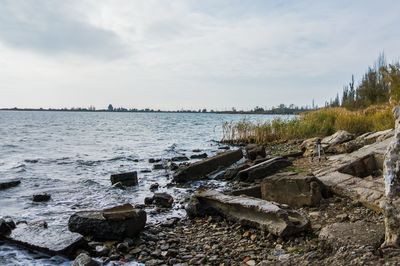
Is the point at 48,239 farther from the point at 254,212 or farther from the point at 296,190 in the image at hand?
the point at 296,190

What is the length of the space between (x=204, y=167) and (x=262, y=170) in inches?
93.3

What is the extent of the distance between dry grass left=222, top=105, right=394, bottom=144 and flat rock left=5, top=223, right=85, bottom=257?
46.2ft

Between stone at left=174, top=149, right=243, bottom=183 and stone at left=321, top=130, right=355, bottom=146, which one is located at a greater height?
stone at left=321, top=130, right=355, bottom=146

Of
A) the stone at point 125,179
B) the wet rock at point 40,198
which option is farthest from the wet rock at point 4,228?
the stone at point 125,179

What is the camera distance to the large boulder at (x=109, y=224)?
19.9 ft

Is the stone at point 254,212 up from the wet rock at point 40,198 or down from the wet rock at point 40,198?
up

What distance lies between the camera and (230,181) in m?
11.3

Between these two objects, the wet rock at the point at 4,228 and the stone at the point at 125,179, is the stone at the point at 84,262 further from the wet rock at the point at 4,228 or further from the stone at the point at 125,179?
the stone at the point at 125,179

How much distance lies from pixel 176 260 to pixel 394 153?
3.05m

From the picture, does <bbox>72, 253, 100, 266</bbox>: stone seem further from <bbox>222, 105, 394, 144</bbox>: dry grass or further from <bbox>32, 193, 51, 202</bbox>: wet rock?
<bbox>222, 105, 394, 144</bbox>: dry grass

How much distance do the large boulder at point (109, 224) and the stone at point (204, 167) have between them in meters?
5.36

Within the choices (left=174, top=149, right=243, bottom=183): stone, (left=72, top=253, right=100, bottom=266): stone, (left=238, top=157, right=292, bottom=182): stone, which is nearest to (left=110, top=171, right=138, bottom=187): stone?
(left=174, top=149, right=243, bottom=183): stone

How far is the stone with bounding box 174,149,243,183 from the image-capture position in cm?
1183

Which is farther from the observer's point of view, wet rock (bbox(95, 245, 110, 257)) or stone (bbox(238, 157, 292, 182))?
stone (bbox(238, 157, 292, 182))
